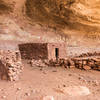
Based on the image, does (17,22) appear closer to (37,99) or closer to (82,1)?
(82,1)

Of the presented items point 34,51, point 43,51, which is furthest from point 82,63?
point 34,51

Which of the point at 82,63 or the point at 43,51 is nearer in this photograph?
the point at 82,63

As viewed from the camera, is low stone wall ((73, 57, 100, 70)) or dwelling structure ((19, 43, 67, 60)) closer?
low stone wall ((73, 57, 100, 70))

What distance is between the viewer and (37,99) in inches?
67.2

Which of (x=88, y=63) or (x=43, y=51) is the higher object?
(x=43, y=51)

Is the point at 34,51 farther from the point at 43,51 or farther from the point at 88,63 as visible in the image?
the point at 88,63

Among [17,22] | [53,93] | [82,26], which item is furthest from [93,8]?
[53,93]

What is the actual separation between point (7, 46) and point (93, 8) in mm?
5979

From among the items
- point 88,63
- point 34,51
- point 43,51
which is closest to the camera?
point 88,63

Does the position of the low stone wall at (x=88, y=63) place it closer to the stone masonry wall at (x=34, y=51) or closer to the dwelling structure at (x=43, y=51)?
the dwelling structure at (x=43, y=51)

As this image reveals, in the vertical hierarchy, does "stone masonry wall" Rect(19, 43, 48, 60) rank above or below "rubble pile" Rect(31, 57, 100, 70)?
above

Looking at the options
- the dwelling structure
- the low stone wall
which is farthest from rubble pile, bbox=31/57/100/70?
the dwelling structure

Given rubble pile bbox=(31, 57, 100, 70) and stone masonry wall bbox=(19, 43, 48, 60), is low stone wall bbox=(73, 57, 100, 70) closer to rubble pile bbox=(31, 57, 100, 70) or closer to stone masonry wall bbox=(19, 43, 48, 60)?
rubble pile bbox=(31, 57, 100, 70)

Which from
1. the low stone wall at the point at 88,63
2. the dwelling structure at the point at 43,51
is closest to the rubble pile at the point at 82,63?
the low stone wall at the point at 88,63
